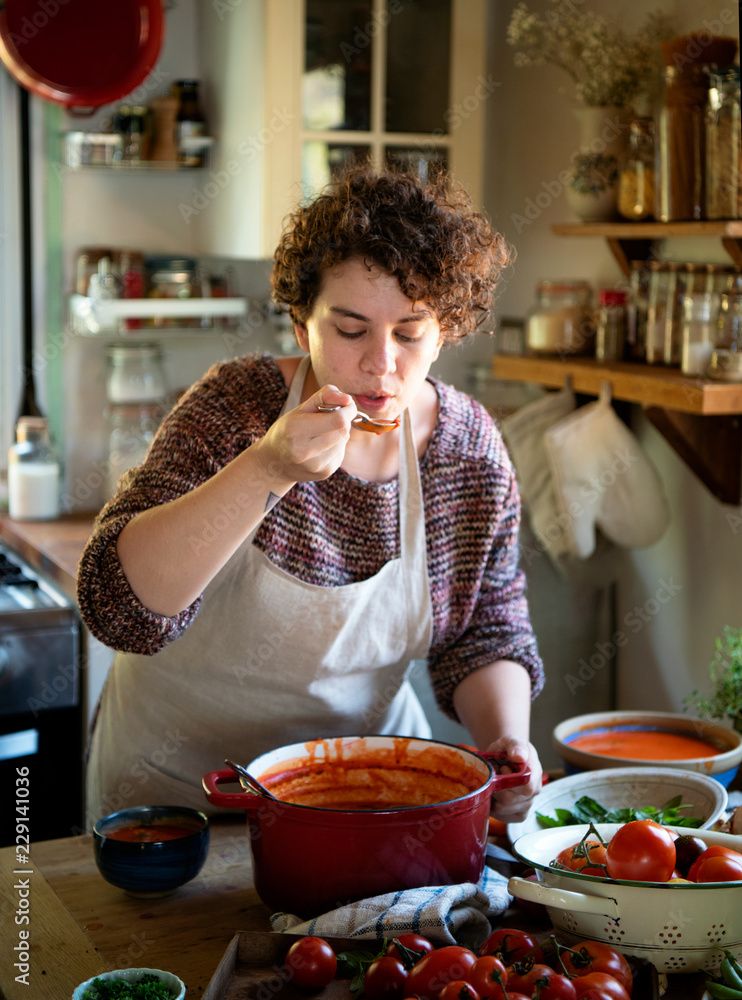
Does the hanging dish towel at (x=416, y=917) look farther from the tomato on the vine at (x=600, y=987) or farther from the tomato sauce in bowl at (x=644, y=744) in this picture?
the tomato sauce in bowl at (x=644, y=744)

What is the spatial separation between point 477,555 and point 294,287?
0.41 m

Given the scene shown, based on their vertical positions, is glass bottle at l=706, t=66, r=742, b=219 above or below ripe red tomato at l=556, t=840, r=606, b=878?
above

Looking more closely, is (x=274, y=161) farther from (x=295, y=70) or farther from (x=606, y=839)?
(x=606, y=839)

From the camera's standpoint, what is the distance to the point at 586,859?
99 centimetres

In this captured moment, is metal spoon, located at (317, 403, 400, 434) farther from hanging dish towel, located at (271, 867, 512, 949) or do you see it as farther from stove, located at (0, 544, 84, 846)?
stove, located at (0, 544, 84, 846)

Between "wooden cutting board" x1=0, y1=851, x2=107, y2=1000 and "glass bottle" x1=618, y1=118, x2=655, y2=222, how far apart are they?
1598 mm

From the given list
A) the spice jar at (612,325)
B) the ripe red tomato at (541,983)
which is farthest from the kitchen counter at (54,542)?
the ripe red tomato at (541,983)

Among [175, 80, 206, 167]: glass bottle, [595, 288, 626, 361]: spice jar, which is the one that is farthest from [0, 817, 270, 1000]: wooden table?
[175, 80, 206, 167]: glass bottle

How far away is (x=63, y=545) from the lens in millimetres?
2436

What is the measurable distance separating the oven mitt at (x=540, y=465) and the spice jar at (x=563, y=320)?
10 cm

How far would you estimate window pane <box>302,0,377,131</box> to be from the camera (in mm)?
2422

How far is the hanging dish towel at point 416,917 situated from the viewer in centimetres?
95

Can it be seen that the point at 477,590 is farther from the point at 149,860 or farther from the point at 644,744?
the point at 149,860

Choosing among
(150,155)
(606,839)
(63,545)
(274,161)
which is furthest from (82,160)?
(606,839)
